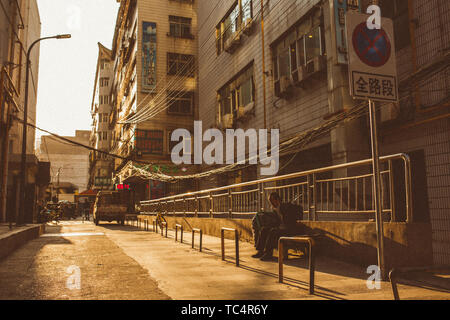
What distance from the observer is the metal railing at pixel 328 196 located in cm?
680

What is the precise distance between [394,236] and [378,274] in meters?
0.76

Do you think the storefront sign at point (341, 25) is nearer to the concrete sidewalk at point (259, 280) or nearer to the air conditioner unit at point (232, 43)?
the concrete sidewalk at point (259, 280)

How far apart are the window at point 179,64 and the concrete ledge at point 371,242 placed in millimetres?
27999

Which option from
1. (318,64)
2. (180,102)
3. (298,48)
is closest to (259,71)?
(298,48)

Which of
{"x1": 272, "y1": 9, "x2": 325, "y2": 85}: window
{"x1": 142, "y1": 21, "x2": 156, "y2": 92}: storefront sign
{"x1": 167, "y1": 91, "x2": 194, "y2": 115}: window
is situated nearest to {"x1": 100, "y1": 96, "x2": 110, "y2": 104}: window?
{"x1": 142, "y1": 21, "x2": 156, "y2": 92}: storefront sign

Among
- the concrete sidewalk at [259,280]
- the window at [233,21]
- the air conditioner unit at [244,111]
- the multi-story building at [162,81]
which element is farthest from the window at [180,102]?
the concrete sidewalk at [259,280]

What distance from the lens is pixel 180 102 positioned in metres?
34.2

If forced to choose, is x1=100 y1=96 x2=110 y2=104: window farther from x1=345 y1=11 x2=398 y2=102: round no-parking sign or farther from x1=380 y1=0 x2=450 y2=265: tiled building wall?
x1=345 y1=11 x2=398 y2=102: round no-parking sign

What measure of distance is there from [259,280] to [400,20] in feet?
27.4

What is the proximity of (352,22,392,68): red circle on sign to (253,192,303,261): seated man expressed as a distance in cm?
359

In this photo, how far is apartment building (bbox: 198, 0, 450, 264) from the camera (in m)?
8.77
